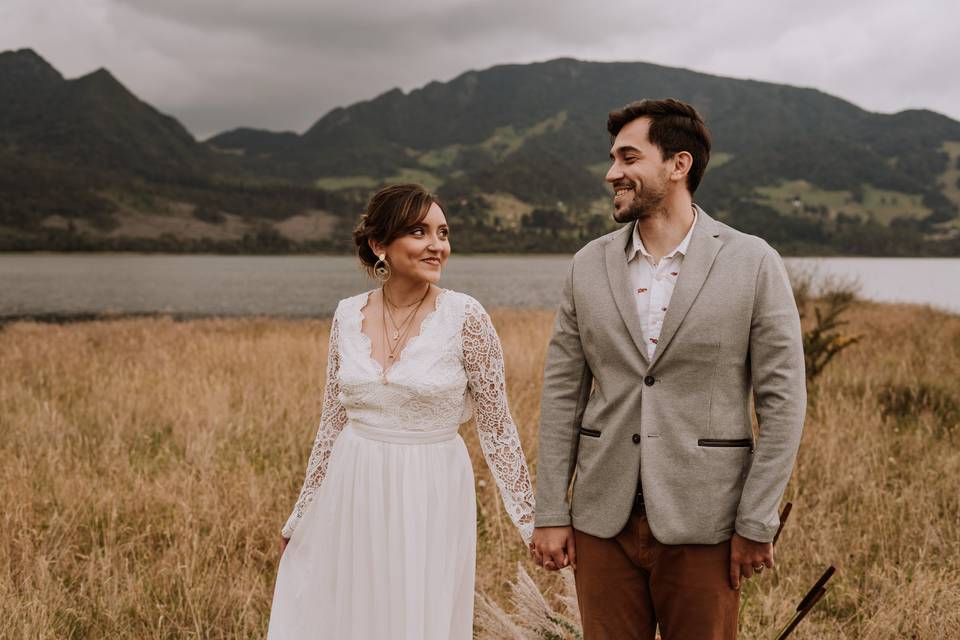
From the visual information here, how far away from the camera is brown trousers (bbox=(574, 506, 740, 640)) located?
214cm

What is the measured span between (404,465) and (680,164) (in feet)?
4.94

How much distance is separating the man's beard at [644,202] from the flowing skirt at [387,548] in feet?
3.65

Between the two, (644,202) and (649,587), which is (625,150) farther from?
(649,587)

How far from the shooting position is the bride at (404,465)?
2.53m

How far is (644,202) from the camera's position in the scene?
2.23 m

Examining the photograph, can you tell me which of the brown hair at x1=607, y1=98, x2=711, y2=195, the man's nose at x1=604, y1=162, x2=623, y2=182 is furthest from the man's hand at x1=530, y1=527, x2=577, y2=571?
the brown hair at x1=607, y1=98, x2=711, y2=195

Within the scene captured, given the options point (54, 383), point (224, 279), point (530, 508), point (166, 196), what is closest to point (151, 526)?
point (530, 508)

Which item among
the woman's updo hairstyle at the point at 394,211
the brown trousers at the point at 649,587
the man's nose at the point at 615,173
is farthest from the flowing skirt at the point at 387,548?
the man's nose at the point at 615,173

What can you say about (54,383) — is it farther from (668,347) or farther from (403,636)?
(668,347)

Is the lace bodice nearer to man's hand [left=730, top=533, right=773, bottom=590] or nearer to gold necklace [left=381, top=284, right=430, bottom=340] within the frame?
gold necklace [left=381, top=284, right=430, bottom=340]

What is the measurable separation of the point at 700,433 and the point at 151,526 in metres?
3.91

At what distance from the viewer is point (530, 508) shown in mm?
2691

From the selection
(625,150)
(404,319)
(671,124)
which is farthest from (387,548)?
(671,124)

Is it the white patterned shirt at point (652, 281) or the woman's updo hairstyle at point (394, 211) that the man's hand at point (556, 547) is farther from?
the woman's updo hairstyle at point (394, 211)
